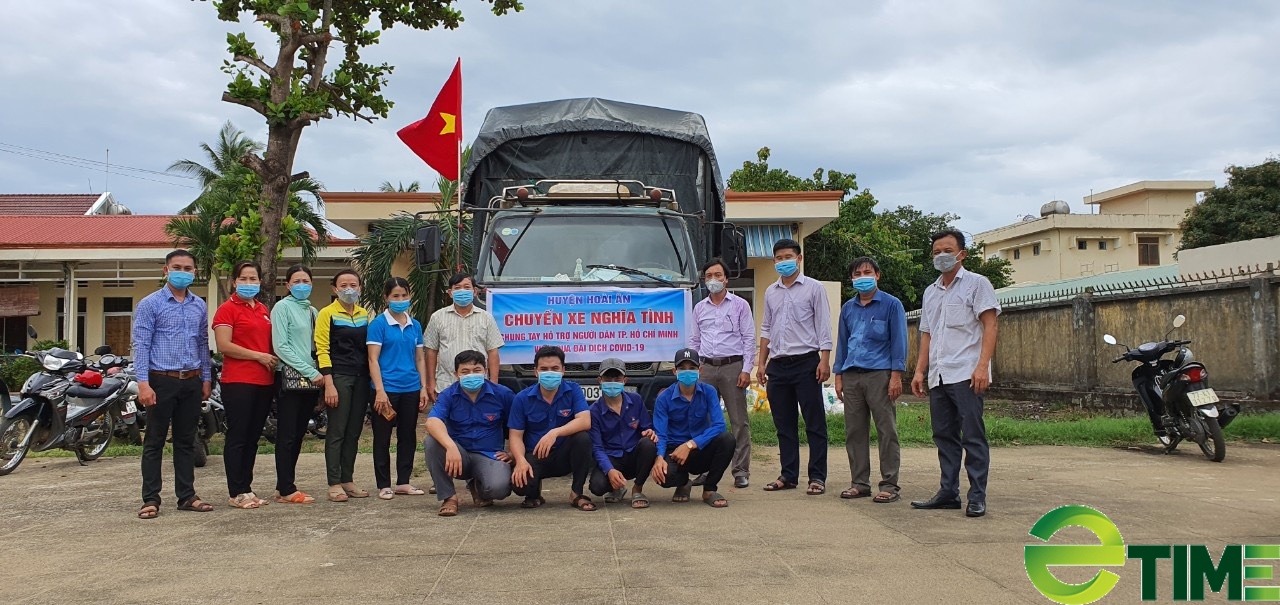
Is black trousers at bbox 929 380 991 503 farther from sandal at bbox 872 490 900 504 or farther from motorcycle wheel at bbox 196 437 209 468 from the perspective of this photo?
motorcycle wheel at bbox 196 437 209 468

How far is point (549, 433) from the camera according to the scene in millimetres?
6168

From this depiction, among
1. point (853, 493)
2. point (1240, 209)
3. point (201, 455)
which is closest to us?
point (853, 493)

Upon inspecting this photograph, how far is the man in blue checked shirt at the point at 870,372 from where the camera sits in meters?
6.65

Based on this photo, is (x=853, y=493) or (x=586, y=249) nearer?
(x=853, y=493)

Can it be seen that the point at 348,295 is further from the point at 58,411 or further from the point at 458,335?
the point at 58,411

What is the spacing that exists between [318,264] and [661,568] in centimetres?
2155

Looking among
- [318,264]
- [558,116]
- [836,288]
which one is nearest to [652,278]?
[558,116]

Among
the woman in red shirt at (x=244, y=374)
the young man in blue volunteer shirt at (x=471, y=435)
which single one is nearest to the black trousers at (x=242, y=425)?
the woman in red shirt at (x=244, y=374)

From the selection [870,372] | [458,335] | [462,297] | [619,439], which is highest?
[462,297]

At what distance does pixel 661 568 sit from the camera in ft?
14.8

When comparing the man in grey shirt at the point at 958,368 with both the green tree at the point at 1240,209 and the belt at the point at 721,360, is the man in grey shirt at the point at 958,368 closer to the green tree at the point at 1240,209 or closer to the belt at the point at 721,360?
the belt at the point at 721,360

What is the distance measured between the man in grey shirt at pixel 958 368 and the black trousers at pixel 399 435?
3.71 m

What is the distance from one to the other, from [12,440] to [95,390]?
2.62 ft

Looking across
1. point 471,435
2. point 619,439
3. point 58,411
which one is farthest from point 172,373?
point 58,411
